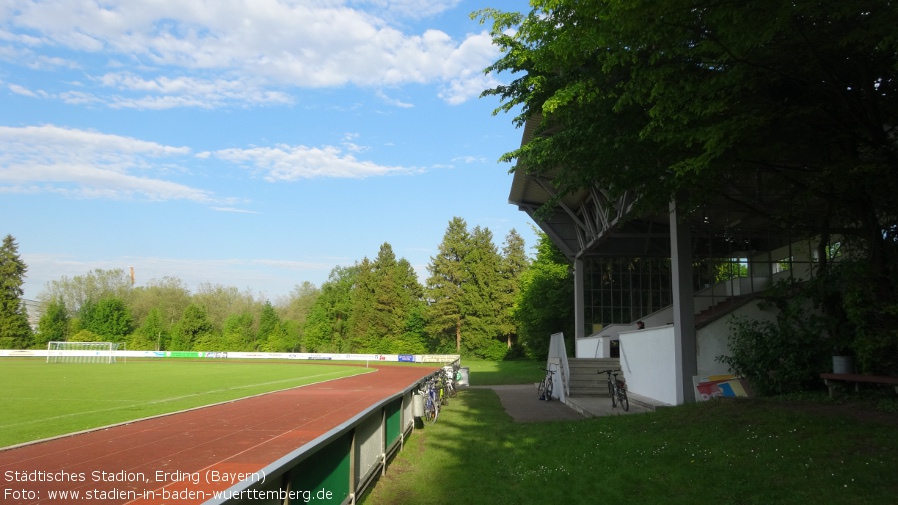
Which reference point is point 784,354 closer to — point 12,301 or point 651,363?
point 651,363

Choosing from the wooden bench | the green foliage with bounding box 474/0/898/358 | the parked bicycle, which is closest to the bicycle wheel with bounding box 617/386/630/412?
the parked bicycle

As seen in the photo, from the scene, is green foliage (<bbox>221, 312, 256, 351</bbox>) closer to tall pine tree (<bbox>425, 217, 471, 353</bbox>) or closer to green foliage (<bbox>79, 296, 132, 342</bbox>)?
green foliage (<bbox>79, 296, 132, 342</bbox>)

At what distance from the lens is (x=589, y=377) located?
21109 millimetres

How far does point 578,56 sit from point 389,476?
6.41 m

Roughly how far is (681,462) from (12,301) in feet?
292

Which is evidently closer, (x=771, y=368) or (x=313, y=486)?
(x=313, y=486)

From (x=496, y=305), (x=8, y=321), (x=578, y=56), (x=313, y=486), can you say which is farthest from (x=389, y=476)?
(x=8, y=321)

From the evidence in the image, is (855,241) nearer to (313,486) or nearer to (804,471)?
(804,471)

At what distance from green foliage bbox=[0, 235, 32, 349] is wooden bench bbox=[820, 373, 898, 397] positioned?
8854cm

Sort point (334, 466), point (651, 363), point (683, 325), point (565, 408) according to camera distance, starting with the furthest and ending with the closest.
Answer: point (565, 408), point (651, 363), point (683, 325), point (334, 466)

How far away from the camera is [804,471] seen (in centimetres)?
664

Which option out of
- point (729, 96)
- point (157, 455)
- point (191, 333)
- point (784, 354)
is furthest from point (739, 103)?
point (191, 333)

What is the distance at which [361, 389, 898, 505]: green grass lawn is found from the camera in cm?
639

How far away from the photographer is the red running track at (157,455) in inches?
300
